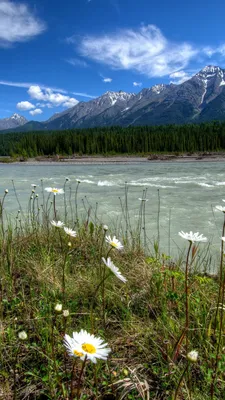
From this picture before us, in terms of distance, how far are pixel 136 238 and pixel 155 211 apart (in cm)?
545

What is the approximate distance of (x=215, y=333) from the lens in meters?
2.15

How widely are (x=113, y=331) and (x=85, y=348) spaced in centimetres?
125

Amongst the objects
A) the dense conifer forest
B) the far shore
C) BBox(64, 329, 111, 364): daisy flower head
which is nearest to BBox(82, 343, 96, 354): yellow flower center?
BBox(64, 329, 111, 364): daisy flower head

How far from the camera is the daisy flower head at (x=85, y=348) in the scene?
107 cm

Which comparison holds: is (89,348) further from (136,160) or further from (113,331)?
(136,160)

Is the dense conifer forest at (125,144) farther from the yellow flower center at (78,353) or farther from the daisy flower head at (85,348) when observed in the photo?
the yellow flower center at (78,353)

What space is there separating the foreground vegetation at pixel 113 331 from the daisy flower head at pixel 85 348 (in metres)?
0.03

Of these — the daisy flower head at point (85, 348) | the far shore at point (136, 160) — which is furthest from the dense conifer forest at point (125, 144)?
the daisy flower head at point (85, 348)

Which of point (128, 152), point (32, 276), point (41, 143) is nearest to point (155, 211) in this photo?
point (32, 276)

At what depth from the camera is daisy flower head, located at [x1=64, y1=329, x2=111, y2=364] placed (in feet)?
3.52

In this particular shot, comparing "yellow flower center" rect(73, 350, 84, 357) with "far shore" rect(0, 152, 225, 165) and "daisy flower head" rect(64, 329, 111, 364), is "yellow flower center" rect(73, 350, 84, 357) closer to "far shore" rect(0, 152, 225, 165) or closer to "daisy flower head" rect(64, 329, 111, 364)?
"daisy flower head" rect(64, 329, 111, 364)

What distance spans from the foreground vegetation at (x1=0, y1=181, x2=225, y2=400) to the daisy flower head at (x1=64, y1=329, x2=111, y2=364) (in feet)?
0.11

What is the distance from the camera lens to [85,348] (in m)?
1.14

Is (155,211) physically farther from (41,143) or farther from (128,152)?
(41,143)
